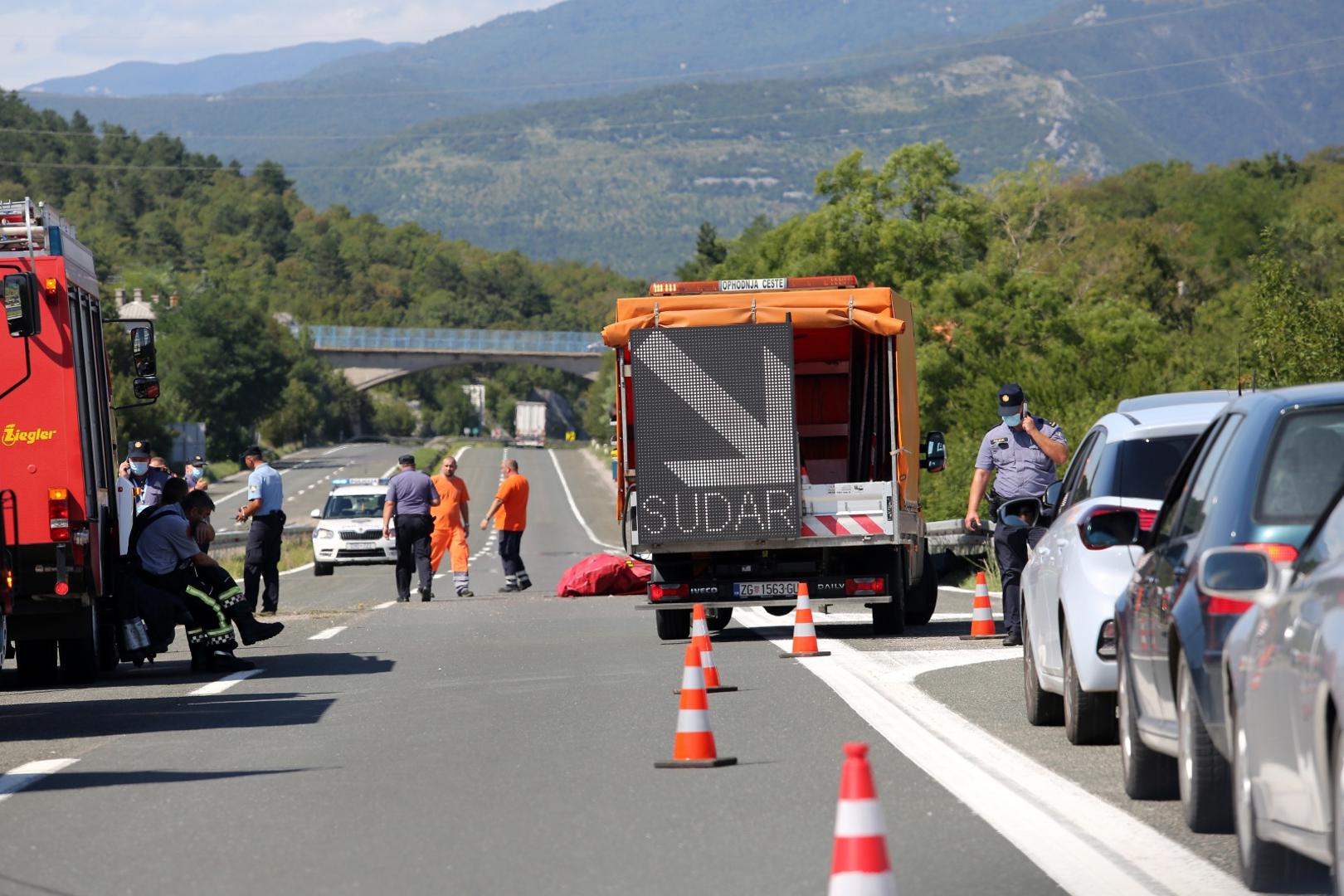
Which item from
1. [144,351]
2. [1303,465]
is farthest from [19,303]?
[1303,465]

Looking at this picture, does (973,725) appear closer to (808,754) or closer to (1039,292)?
(808,754)

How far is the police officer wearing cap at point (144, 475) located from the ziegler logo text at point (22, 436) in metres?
7.51

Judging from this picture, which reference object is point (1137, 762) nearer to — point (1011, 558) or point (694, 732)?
point (694, 732)

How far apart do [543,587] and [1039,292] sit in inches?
1588

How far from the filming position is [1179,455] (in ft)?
37.2

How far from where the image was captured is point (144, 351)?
53.8 ft

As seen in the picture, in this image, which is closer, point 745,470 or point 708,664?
point 708,664

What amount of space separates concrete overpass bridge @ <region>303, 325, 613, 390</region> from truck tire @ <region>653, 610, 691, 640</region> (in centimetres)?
14790

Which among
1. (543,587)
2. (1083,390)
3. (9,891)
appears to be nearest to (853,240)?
(1083,390)

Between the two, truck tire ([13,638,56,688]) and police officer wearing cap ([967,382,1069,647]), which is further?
police officer wearing cap ([967,382,1069,647])

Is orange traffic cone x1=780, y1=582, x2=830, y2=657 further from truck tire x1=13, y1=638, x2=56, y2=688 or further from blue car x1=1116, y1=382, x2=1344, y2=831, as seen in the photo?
blue car x1=1116, y1=382, x2=1344, y2=831

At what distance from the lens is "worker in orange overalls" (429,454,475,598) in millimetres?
27609

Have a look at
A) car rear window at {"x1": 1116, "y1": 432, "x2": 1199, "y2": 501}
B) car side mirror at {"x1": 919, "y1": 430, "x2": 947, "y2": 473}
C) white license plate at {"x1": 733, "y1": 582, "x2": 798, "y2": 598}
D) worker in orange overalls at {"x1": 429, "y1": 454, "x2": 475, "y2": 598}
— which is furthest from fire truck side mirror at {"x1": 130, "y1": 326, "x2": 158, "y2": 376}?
worker in orange overalls at {"x1": 429, "y1": 454, "x2": 475, "y2": 598}

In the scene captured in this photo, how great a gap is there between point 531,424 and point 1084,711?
15416 centimetres
